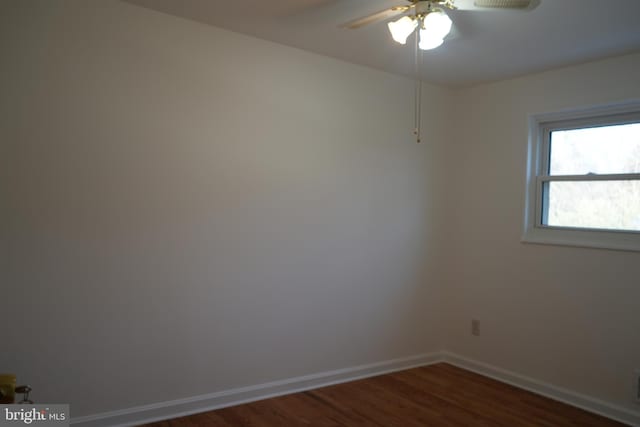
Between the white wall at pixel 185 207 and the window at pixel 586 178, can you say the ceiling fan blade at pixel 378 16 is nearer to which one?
the white wall at pixel 185 207

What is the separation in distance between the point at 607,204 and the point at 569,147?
1.72 ft

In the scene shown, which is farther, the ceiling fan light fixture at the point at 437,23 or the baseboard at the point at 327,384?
the baseboard at the point at 327,384

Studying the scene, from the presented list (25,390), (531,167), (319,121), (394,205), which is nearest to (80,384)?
(25,390)

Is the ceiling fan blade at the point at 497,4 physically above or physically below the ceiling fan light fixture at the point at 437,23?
above

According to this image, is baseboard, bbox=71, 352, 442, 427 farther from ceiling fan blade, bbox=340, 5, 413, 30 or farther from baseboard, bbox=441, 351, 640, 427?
ceiling fan blade, bbox=340, 5, 413, 30

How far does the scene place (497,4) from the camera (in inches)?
81.5

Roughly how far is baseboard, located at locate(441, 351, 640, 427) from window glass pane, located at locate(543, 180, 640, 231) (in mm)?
1208

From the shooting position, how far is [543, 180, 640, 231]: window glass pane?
3.28 meters

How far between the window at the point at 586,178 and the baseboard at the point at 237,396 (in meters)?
1.56

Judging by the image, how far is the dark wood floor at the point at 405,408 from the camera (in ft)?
9.70

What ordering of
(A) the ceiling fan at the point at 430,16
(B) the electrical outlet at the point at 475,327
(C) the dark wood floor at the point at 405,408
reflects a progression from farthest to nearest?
(B) the electrical outlet at the point at 475,327 < (C) the dark wood floor at the point at 405,408 < (A) the ceiling fan at the point at 430,16

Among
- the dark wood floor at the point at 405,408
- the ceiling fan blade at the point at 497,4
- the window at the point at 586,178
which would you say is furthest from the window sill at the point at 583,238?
the ceiling fan blade at the point at 497,4
